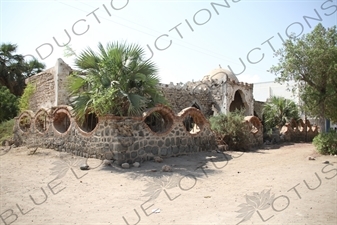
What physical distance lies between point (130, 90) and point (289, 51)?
23.3ft

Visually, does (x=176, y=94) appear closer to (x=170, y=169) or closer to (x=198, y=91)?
(x=198, y=91)

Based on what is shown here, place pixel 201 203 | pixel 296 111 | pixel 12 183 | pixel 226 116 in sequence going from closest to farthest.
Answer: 1. pixel 201 203
2. pixel 12 183
3. pixel 226 116
4. pixel 296 111

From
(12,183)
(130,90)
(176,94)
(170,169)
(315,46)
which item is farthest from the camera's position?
(176,94)

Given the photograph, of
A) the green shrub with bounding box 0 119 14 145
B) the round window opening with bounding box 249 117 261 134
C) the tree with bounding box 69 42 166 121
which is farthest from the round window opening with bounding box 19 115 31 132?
the round window opening with bounding box 249 117 261 134

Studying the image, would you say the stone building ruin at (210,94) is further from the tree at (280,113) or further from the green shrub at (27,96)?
the green shrub at (27,96)

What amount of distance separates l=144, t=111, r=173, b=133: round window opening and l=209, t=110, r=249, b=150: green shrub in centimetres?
341

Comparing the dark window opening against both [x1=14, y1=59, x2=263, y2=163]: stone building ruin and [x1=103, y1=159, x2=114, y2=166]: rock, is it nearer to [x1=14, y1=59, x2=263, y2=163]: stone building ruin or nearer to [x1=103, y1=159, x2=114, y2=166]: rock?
[x1=14, y1=59, x2=263, y2=163]: stone building ruin

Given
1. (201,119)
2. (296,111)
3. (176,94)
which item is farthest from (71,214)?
(296,111)

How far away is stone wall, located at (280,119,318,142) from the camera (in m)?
20.3

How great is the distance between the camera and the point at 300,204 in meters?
5.30

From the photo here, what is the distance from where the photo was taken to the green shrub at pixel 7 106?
17403mm

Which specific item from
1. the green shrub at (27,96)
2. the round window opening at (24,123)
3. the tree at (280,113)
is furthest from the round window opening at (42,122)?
the tree at (280,113)

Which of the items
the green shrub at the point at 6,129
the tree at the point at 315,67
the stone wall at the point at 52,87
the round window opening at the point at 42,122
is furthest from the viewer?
the green shrub at the point at 6,129

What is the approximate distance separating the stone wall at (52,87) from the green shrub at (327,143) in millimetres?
11711
